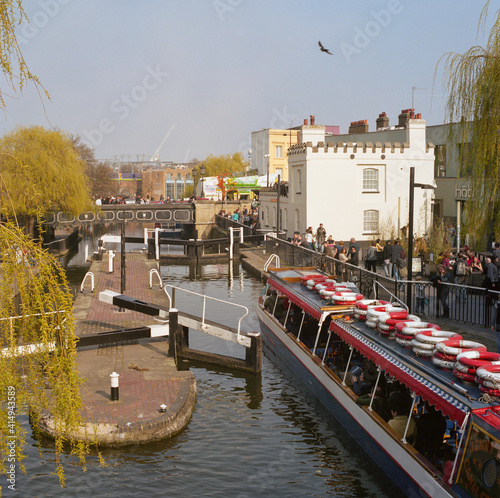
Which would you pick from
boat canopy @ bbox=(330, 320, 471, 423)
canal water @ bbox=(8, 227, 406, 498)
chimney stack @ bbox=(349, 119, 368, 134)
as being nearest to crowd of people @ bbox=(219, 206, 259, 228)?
chimney stack @ bbox=(349, 119, 368, 134)

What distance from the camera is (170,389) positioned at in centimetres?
1398

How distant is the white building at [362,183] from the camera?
38750 millimetres

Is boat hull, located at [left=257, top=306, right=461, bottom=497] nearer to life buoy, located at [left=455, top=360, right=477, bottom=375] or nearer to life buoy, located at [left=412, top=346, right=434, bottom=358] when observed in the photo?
life buoy, located at [left=412, top=346, right=434, bottom=358]

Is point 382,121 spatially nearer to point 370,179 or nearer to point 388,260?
point 370,179

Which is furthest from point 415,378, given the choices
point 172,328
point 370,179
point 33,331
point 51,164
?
point 51,164

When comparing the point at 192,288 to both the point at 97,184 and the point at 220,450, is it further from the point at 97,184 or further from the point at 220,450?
the point at 97,184

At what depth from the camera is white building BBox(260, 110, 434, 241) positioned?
38.8m

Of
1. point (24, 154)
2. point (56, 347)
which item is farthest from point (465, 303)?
point (24, 154)

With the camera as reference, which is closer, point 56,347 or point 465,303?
point 56,347

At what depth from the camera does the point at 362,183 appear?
3953 cm

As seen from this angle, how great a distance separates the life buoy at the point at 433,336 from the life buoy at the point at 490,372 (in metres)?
1.54

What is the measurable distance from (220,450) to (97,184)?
87.4 metres

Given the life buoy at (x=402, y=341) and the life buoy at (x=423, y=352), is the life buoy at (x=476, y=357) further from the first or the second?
the life buoy at (x=402, y=341)

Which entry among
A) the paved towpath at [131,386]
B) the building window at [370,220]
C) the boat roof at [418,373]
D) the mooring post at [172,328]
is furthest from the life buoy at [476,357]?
the building window at [370,220]
